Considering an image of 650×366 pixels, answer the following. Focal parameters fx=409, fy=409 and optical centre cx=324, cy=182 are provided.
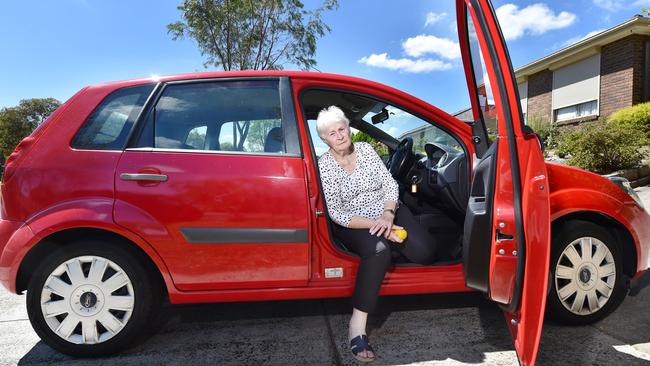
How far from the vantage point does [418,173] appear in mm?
3002

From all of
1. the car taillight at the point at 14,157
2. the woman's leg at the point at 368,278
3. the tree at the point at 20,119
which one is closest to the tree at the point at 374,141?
the woman's leg at the point at 368,278

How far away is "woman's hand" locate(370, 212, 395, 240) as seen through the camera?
2279 millimetres

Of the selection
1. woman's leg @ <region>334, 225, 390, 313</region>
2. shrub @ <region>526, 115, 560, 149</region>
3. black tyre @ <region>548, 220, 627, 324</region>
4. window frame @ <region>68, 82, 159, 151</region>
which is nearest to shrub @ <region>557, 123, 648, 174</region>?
shrub @ <region>526, 115, 560, 149</region>

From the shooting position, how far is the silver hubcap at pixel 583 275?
2402mm

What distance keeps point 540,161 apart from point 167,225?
1.88 m

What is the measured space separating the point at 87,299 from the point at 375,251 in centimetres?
156

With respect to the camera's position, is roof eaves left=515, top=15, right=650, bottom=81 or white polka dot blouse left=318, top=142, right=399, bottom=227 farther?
roof eaves left=515, top=15, right=650, bottom=81

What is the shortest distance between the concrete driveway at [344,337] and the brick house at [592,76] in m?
10.6

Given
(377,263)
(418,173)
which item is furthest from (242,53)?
(377,263)

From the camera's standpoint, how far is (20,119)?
46.3 metres

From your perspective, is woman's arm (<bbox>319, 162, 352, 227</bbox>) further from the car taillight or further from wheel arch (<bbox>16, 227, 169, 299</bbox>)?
the car taillight

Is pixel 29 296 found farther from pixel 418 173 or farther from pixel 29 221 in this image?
pixel 418 173

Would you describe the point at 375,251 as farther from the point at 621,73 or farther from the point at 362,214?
the point at 621,73

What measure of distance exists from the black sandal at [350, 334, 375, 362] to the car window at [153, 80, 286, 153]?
1.11 m
